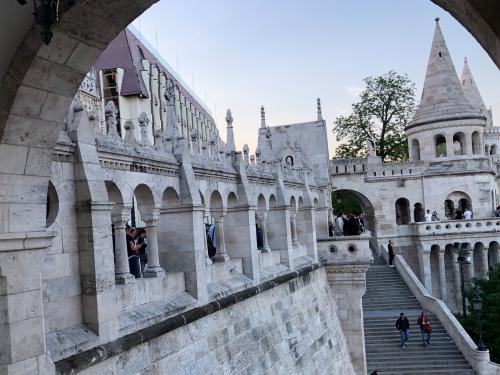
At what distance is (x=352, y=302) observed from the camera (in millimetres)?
17859

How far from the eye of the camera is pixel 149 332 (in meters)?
7.09

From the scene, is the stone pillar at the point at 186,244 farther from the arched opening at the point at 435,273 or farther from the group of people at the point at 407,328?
the arched opening at the point at 435,273

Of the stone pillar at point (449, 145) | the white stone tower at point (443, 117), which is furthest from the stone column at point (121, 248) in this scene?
the stone pillar at point (449, 145)

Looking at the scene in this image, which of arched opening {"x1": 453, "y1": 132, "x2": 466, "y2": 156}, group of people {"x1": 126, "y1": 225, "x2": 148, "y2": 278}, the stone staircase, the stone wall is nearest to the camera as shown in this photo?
the stone wall

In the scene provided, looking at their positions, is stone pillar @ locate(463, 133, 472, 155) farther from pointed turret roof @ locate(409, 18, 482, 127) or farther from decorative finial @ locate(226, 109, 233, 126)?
decorative finial @ locate(226, 109, 233, 126)

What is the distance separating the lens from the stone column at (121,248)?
23.8 feet

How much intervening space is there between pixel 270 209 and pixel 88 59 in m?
10.9

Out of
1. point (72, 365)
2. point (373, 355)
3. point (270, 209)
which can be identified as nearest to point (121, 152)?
point (72, 365)

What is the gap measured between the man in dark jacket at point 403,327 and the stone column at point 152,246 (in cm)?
1232

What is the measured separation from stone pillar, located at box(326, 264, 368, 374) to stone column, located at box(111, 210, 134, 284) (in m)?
11.7

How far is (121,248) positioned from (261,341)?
452cm

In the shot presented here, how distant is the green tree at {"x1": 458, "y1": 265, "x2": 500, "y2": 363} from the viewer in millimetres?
20652

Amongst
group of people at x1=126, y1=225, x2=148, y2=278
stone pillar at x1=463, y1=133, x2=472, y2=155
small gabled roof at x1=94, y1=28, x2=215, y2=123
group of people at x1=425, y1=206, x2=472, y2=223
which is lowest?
group of people at x1=425, y1=206, x2=472, y2=223

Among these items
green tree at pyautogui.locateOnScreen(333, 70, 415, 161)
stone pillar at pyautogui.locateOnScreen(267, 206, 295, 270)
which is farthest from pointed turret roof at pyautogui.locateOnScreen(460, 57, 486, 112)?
stone pillar at pyautogui.locateOnScreen(267, 206, 295, 270)
